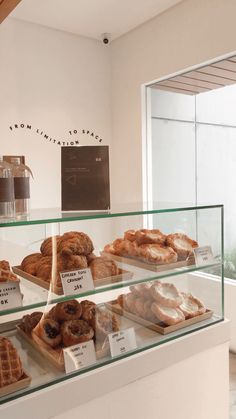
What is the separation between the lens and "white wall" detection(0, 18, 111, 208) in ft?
10.1

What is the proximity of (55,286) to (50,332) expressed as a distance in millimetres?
184

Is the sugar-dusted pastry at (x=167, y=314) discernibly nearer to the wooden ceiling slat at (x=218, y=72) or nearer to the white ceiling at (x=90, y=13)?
the wooden ceiling slat at (x=218, y=72)

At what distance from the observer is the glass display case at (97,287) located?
112 cm

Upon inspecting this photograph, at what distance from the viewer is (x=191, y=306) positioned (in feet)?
5.05

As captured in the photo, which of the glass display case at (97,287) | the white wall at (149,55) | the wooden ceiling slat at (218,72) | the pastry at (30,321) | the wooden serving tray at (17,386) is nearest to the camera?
the wooden serving tray at (17,386)

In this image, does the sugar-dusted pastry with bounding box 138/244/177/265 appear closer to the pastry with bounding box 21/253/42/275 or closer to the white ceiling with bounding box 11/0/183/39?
the pastry with bounding box 21/253/42/275

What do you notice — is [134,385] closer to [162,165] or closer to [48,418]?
[48,418]

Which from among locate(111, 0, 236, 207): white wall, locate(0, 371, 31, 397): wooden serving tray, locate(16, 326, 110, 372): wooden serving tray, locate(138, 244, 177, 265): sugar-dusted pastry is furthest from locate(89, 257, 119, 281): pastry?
locate(111, 0, 236, 207): white wall

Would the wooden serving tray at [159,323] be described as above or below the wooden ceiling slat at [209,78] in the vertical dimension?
below

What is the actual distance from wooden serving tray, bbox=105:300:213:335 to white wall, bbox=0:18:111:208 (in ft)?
6.49

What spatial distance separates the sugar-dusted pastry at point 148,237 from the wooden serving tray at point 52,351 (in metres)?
0.42

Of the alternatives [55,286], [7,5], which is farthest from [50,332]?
[7,5]

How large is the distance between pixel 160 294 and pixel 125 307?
0.54 feet

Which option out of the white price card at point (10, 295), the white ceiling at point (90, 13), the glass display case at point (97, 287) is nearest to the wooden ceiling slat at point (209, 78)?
the white ceiling at point (90, 13)
